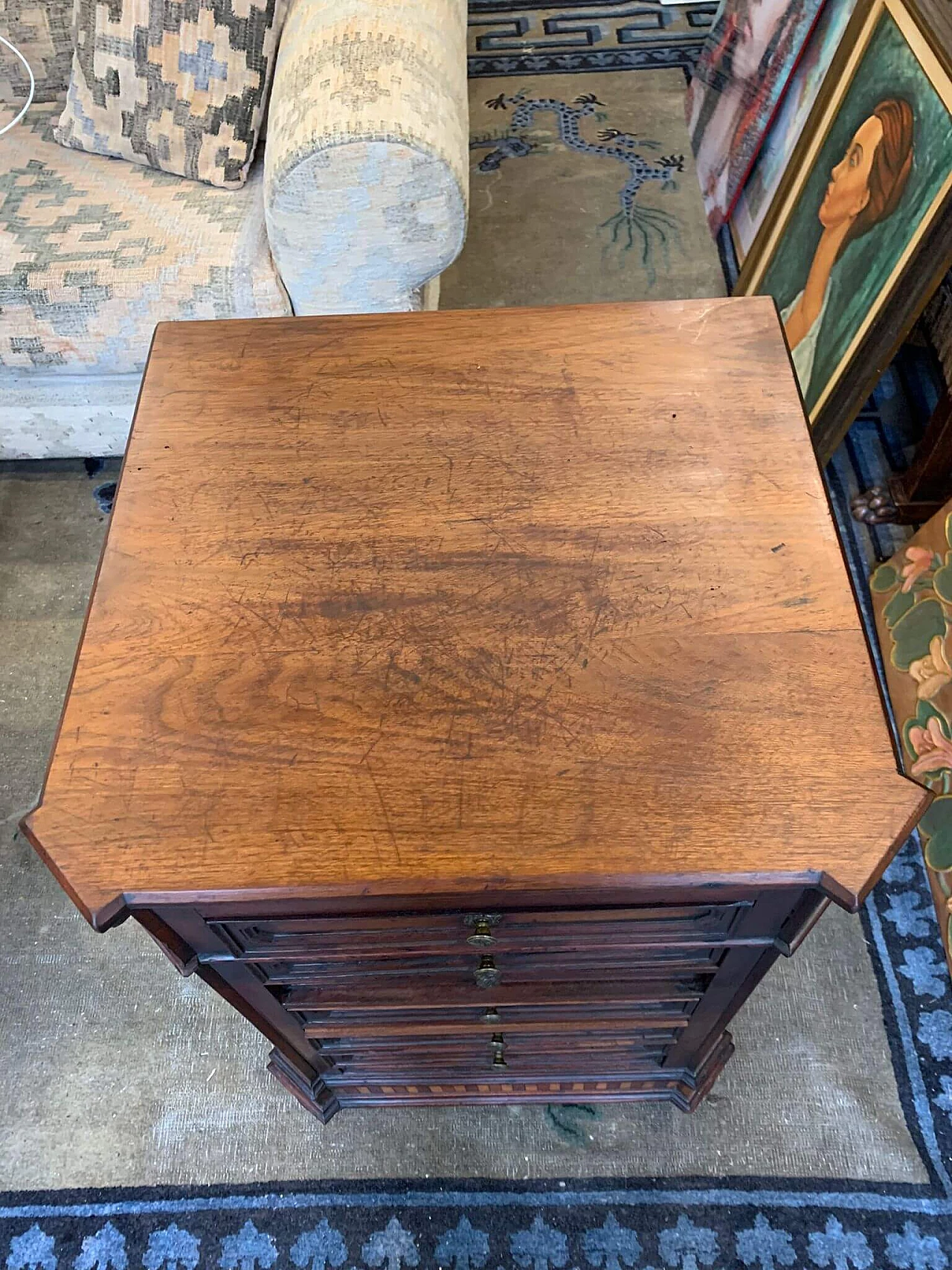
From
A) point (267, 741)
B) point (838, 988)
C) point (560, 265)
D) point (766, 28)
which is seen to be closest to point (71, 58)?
point (560, 265)

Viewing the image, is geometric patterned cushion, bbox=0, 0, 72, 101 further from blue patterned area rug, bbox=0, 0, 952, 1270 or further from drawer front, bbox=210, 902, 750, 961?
blue patterned area rug, bbox=0, 0, 952, 1270

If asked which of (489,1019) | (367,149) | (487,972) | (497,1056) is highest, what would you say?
(367,149)

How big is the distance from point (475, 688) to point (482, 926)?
0.18 metres

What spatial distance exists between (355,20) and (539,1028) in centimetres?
116

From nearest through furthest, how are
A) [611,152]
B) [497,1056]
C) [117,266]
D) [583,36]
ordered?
[497,1056] → [117,266] → [611,152] → [583,36]

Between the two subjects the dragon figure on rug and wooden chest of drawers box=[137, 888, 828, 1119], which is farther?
the dragon figure on rug

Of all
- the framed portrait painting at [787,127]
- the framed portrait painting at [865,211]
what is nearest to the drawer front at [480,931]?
the framed portrait painting at [865,211]

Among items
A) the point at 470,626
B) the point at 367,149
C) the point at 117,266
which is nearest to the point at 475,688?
the point at 470,626

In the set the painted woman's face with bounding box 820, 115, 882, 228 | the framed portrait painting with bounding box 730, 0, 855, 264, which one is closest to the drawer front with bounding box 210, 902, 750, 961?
the painted woman's face with bounding box 820, 115, 882, 228

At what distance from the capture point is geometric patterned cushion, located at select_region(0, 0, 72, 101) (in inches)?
51.1

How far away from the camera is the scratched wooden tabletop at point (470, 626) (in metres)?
0.55

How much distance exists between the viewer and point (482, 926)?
2.04ft

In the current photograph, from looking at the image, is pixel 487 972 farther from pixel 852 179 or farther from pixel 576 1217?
pixel 852 179

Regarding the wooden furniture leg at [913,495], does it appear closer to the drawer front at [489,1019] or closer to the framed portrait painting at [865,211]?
the framed portrait painting at [865,211]
